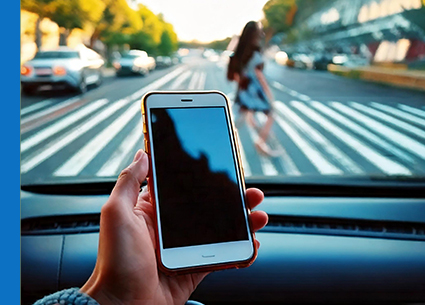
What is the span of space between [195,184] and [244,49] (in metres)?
2.13

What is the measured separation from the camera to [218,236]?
1.80 meters

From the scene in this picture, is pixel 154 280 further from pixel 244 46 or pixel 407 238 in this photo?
pixel 244 46

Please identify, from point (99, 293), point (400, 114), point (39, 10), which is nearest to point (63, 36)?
point (39, 10)

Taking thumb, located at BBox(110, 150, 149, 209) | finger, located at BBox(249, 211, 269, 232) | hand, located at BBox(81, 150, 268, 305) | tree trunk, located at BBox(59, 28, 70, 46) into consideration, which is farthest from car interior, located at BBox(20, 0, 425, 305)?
thumb, located at BBox(110, 150, 149, 209)

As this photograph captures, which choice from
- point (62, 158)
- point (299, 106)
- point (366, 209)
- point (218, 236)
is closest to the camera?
point (218, 236)

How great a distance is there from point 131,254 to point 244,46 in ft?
8.00

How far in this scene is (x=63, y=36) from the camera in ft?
12.0

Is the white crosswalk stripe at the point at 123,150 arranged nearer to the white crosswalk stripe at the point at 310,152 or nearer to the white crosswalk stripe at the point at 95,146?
the white crosswalk stripe at the point at 95,146

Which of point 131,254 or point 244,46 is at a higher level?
point 244,46

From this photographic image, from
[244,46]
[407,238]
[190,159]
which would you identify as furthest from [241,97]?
[190,159]

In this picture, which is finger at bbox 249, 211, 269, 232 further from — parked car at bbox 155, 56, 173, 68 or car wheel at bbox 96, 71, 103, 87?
car wheel at bbox 96, 71, 103, 87

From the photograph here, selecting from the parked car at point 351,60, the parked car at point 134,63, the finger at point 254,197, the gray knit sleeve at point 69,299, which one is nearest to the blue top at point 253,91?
the parked car at point 351,60

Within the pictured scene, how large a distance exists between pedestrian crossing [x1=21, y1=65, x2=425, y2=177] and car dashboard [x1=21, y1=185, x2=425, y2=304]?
0.39 meters

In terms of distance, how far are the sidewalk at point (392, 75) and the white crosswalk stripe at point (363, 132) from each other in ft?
1.86
